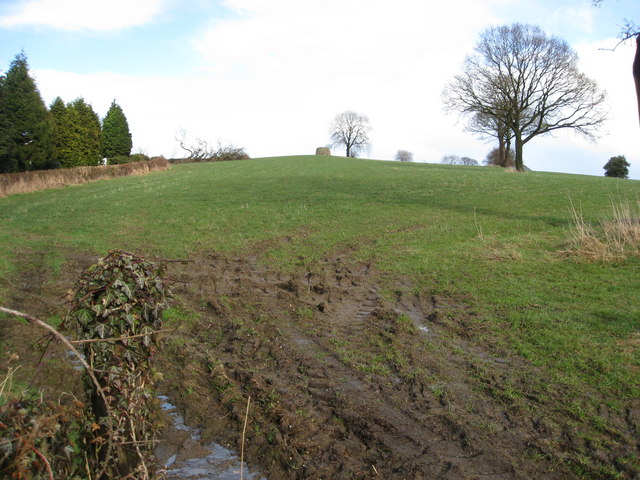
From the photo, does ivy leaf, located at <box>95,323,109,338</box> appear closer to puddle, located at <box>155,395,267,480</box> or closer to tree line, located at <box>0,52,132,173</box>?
puddle, located at <box>155,395,267,480</box>

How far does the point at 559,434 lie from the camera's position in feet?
15.7

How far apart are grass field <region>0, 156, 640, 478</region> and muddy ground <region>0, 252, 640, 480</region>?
1.04 ft

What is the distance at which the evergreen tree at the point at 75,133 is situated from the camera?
1727 inches

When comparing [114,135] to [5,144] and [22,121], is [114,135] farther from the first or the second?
[5,144]

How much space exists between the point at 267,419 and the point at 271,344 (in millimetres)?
1858

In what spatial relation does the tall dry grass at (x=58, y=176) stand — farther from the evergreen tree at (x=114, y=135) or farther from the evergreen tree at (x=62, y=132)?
the evergreen tree at (x=114, y=135)

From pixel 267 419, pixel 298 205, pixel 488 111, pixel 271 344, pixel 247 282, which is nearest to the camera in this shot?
pixel 267 419

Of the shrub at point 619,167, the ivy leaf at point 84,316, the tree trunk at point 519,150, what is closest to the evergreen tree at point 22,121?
the tree trunk at point 519,150

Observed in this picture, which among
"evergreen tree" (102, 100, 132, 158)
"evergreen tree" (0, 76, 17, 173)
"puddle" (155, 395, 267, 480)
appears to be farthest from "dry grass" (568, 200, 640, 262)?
"evergreen tree" (102, 100, 132, 158)

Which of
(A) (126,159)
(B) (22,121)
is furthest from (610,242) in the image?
(A) (126,159)

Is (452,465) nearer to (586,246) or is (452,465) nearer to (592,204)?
(586,246)

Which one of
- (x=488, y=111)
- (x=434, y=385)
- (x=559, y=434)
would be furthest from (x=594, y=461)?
(x=488, y=111)

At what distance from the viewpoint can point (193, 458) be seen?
4.77 meters

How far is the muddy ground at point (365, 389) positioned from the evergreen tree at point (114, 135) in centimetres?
4357
